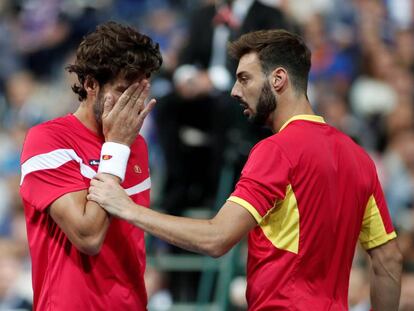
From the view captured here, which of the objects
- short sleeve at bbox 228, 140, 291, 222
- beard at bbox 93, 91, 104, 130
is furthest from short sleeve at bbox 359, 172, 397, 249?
beard at bbox 93, 91, 104, 130

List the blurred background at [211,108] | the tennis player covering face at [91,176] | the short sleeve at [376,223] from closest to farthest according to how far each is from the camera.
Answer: the tennis player covering face at [91,176] → the short sleeve at [376,223] → the blurred background at [211,108]

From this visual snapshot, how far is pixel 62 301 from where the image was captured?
4.47 meters

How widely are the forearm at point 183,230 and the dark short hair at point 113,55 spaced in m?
0.61

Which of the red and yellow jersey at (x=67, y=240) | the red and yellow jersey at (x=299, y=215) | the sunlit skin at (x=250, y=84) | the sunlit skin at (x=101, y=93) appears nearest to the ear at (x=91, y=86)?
the sunlit skin at (x=101, y=93)

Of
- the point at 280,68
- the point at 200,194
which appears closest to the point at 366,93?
the point at 200,194

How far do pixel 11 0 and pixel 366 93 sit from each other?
580cm

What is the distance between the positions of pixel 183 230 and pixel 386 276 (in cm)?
109

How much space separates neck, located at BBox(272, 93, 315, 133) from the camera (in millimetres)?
4660

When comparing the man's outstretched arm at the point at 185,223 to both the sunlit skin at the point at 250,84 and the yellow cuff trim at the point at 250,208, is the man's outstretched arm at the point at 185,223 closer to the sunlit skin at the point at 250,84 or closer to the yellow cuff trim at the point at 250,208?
the yellow cuff trim at the point at 250,208

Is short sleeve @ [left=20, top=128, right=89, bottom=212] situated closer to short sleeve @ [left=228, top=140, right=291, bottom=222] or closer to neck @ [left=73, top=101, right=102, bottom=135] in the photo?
neck @ [left=73, top=101, right=102, bottom=135]

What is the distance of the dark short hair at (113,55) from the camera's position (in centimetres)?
453

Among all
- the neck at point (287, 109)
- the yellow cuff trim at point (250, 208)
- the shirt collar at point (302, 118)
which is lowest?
the yellow cuff trim at point (250, 208)

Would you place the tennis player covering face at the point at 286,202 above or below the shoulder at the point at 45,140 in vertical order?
below

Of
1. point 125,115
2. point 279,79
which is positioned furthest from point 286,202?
point 125,115
